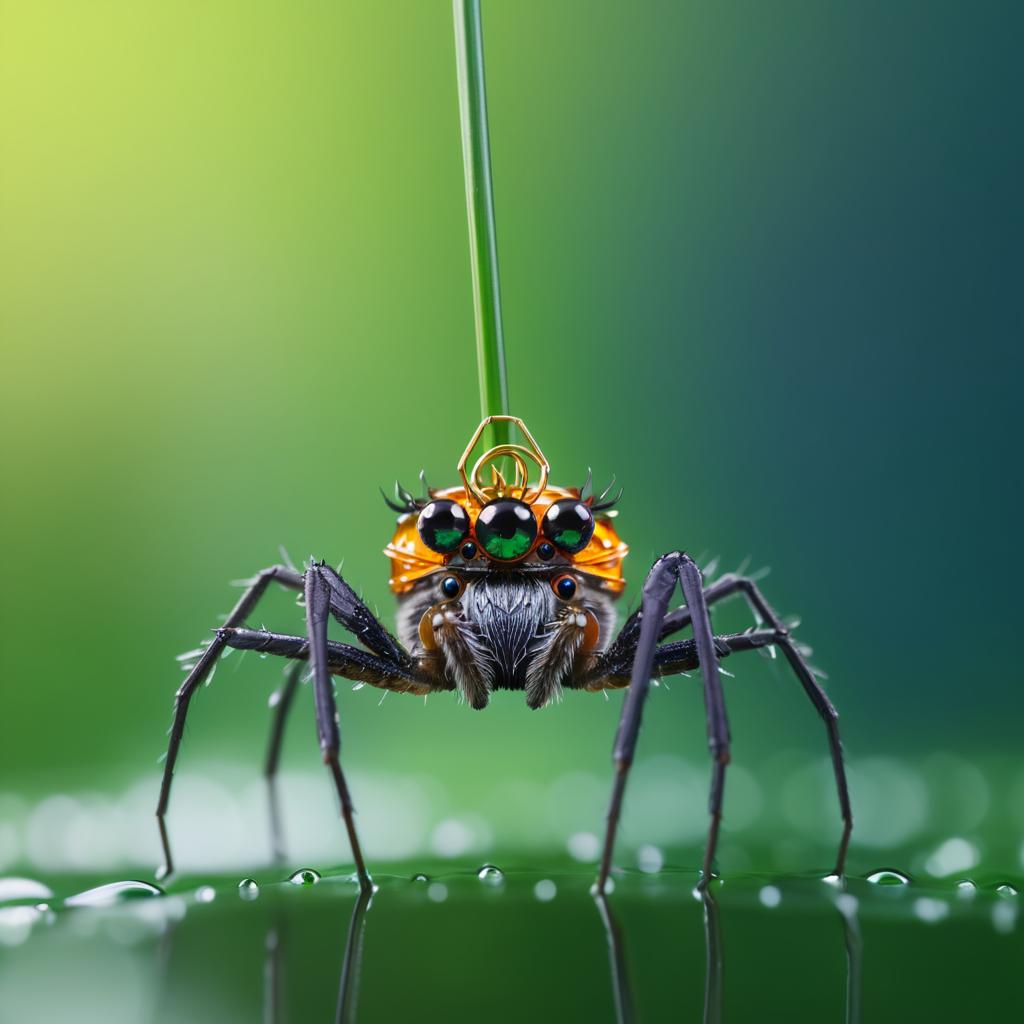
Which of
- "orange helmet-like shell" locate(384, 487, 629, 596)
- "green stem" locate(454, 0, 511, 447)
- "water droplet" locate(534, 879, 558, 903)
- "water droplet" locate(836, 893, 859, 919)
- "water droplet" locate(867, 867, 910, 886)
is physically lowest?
"water droplet" locate(836, 893, 859, 919)

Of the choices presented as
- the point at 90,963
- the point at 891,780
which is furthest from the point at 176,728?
the point at 891,780

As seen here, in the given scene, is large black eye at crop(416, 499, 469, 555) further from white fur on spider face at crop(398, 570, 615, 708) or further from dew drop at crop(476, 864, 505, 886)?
dew drop at crop(476, 864, 505, 886)

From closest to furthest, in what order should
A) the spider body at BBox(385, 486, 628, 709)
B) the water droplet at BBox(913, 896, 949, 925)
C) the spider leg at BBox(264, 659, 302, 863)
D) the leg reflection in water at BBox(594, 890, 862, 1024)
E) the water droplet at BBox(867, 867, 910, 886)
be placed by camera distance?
the leg reflection in water at BBox(594, 890, 862, 1024) < the water droplet at BBox(913, 896, 949, 925) < the water droplet at BBox(867, 867, 910, 886) < the spider body at BBox(385, 486, 628, 709) < the spider leg at BBox(264, 659, 302, 863)

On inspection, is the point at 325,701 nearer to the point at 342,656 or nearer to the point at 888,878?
the point at 342,656

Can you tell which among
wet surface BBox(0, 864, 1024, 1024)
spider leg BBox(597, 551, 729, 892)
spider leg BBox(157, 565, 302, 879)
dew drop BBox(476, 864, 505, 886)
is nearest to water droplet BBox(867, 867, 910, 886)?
wet surface BBox(0, 864, 1024, 1024)

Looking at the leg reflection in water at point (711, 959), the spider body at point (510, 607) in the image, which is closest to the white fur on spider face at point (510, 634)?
the spider body at point (510, 607)

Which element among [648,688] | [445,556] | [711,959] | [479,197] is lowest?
[711,959]

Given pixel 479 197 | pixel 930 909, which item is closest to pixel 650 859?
pixel 930 909
